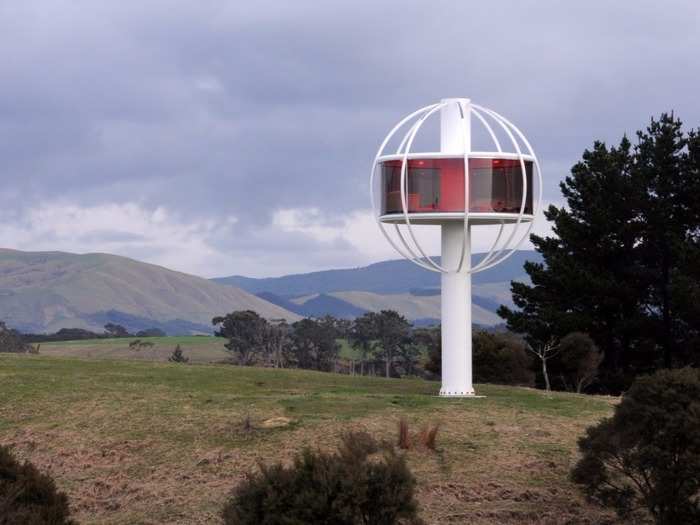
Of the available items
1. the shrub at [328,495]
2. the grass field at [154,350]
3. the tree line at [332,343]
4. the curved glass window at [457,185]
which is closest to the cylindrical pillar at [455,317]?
the curved glass window at [457,185]

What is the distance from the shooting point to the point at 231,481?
19.7m

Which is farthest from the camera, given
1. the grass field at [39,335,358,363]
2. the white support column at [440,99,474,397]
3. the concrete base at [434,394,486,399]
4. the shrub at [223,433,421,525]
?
the grass field at [39,335,358,363]

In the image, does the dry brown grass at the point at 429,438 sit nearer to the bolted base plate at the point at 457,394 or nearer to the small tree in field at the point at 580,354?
the bolted base plate at the point at 457,394

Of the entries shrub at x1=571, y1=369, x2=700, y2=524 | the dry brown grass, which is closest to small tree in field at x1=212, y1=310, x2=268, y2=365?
the dry brown grass

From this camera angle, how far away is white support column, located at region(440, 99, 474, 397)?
28.1m

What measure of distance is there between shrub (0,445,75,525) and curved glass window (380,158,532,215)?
13.8 metres

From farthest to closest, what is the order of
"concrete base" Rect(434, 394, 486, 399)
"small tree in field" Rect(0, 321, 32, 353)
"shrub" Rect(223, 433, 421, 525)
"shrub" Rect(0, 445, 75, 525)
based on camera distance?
"small tree in field" Rect(0, 321, 32, 353), "concrete base" Rect(434, 394, 486, 399), "shrub" Rect(0, 445, 75, 525), "shrub" Rect(223, 433, 421, 525)

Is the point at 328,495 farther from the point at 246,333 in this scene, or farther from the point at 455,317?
the point at 246,333

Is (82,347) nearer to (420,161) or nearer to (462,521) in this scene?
(420,161)

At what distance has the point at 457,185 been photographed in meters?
27.5

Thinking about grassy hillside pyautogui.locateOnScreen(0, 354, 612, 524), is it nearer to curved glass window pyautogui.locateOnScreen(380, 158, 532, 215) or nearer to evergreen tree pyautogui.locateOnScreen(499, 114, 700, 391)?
curved glass window pyautogui.locateOnScreen(380, 158, 532, 215)

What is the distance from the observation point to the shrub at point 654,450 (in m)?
16.7

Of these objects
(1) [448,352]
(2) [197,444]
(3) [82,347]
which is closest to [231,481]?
(2) [197,444]

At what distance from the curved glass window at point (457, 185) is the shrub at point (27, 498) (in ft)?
45.3
